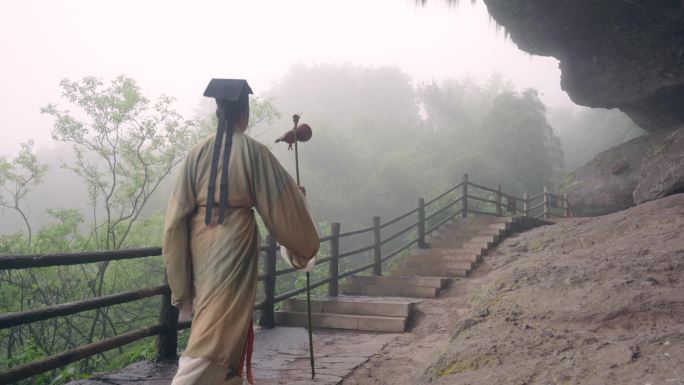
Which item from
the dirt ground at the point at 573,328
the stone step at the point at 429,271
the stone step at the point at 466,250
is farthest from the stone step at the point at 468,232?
the dirt ground at the point at 573,328

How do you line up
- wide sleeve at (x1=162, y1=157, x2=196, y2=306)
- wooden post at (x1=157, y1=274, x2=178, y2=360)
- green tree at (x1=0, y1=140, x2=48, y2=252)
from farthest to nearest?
green tree at (x1=0, y1=140, x2=48, y2=252) → wooden post at (x1=157, y1=274, x2=178, y2=360) → wide sleeve at (x1=162, y1=157, x2=196, y2=306)

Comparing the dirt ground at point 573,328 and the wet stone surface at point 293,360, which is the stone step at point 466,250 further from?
the wet stone surface at point 293,360

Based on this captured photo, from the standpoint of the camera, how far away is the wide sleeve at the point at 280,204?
7.13ft

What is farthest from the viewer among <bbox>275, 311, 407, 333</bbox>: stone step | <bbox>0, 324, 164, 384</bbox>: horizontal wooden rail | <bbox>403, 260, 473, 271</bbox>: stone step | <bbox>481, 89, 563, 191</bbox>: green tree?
<bbox>481, 89, 563, 191</bbox>: green tree

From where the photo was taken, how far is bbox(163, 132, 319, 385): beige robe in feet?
6.44

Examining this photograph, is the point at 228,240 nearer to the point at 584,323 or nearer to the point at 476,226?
the point at 584,323

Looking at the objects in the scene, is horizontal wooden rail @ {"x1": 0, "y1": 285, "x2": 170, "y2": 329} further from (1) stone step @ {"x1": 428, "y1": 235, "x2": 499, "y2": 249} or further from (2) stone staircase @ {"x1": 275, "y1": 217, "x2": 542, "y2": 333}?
(1) stone step @ {"x1": 428, "y1": 235, "x2": 499, "y2": 249}

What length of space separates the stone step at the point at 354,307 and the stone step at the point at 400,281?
113 cm

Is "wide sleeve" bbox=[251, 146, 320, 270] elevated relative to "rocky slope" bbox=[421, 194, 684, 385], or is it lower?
elevated

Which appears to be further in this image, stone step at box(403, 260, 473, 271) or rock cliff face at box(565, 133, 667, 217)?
rock cliff face at box(565, 133, 667, 217)

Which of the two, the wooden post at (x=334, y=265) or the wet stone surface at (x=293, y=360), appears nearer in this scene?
the wet stone surface at (x=293, y=360)

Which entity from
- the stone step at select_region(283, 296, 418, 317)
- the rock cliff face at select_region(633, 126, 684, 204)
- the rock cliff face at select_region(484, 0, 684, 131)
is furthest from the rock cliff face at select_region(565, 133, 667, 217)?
the stone step at select_region(283, 296, 418, 317)

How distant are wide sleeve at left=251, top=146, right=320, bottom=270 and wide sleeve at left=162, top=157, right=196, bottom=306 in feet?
1.00

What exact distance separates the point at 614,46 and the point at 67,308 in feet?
39.0
